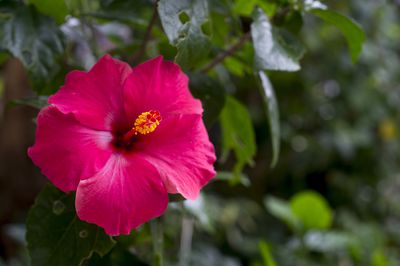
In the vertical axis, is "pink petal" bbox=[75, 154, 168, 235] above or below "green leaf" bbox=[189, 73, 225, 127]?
above

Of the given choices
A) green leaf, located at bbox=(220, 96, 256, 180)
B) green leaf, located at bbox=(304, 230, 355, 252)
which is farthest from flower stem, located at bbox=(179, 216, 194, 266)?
green leaf, located at bbox=(304, 230, 355, 252)

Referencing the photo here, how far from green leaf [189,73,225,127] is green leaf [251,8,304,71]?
0.12m

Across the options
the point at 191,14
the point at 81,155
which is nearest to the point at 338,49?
the point at 191,14

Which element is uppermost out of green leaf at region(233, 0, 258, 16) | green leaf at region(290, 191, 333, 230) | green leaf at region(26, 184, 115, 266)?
green leaf at region(233, 0, 258, 16)

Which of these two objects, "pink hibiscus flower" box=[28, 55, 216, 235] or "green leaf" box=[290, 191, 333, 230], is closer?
"pink hibiscus flower" box=[28, 55, 216, 235]

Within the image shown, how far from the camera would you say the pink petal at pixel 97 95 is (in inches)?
23.5

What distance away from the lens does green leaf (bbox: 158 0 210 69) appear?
0.64 meters

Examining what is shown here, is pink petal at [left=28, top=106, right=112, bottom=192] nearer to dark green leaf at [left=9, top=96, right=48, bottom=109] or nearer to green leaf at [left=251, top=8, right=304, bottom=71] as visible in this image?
dark green leaf at [left=9, top=96, right=48, bottom=109]

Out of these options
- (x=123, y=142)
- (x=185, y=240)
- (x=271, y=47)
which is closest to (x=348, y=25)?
(x=271, y=47)

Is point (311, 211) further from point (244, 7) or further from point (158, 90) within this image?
point (158, 90)

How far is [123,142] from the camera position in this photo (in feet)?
2.16

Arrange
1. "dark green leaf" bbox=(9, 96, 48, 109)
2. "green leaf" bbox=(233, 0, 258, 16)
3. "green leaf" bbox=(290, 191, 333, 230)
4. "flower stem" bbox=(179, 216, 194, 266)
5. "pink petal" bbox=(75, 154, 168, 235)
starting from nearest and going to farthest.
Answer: "pink petal" bbox=(75, 154, 168, 235), "dark green leaf" bbox=(9, 96, 48, 109), "green leaf" bbox=(233, 0, 258, 16), "flower stem" bbox=(179, 216, 194, 266), "green leaf" bbox=(290, 191, 333, 230)

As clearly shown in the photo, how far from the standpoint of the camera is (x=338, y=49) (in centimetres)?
263

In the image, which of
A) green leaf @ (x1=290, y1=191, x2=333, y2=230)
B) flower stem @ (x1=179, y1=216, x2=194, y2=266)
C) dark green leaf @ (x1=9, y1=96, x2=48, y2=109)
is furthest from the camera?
green leaf @ (x1=290, y1=191, x2=333, y2=230)
